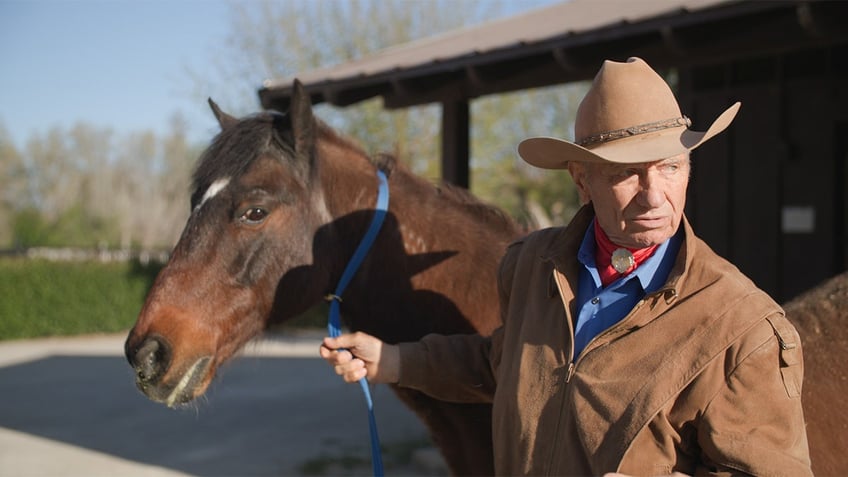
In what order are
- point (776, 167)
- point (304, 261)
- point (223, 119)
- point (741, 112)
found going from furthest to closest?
point (741, 112) → point (776, 167) → point (223, 119) → point (304, 261)

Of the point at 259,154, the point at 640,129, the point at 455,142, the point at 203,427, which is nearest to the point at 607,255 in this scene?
the point at 640,129

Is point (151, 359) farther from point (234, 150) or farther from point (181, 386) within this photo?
point (234, 150)

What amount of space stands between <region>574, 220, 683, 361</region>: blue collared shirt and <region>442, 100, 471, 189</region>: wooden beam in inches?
160

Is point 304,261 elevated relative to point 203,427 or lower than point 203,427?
elevated

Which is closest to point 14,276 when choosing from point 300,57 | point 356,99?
point 300,57

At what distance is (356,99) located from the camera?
6086mm

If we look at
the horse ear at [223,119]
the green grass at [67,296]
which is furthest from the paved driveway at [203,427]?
the green grass at [67,296]

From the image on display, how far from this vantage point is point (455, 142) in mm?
5660

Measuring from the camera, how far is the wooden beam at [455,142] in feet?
18.5

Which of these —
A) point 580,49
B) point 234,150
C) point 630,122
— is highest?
point 630,122

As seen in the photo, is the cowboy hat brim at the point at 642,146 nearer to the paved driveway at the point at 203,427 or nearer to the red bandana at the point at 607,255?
the red bandana at the point at 607,255

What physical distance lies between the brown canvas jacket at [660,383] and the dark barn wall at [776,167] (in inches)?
183

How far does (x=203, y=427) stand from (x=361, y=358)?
617cm

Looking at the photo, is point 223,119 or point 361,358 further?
point 223,119
